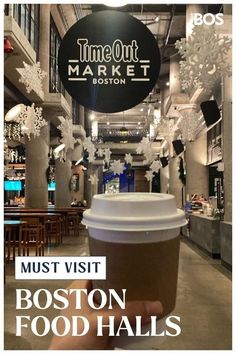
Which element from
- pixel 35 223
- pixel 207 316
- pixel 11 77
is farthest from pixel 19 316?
pixel 11 77

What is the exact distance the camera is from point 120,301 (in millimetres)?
952

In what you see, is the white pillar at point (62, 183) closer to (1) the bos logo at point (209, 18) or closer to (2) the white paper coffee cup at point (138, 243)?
(1) the bos logo at point (209, 18)

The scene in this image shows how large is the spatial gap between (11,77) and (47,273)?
748 centimetres

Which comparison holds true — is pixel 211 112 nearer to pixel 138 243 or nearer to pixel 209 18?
pixel 209 18

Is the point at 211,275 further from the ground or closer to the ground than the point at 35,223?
closer to the ground

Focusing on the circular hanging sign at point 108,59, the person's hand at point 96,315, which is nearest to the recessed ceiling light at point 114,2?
the circular hanging sign at point 108,59

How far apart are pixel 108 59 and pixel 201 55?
67.9 inches

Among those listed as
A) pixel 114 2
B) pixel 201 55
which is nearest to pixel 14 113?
pixel 201 55

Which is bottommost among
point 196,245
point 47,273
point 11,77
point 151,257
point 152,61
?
point 196,245

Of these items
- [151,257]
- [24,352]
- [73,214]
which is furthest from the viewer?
A: [73,214]

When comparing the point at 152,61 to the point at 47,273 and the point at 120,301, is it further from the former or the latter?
the point at 120,301

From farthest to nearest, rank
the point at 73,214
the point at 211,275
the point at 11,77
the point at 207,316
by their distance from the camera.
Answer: the point at 73,214 < the point at 11,77 < the point at 211,275 < the point at 207,316

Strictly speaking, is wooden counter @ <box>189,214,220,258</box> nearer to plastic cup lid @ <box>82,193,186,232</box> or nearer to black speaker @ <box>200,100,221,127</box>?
black speaker @ <box>200,100,221,127</box>

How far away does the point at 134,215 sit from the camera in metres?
0.93
